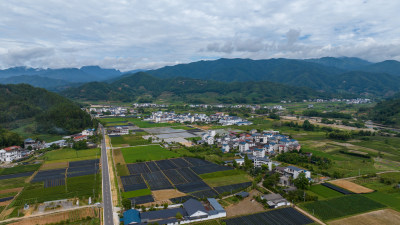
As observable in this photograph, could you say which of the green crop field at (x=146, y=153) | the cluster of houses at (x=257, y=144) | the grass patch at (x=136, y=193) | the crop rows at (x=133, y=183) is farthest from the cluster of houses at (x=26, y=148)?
the cluster of houses at (x=257, y=144)

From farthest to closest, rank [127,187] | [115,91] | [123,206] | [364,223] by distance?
[115,91] < [127,187] < [123,206] < [364,223]

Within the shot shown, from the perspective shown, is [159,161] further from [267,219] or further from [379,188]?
[379,188]

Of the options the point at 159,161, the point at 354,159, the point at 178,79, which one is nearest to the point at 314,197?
the point at 354,159

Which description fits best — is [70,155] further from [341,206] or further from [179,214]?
[341,206]

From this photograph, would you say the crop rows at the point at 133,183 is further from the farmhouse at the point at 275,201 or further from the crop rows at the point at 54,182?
the farmhouse at the point at 275,201

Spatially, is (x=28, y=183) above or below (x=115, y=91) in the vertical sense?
below

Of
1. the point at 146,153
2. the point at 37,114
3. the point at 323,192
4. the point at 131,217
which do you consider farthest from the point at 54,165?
the point at 37,114
